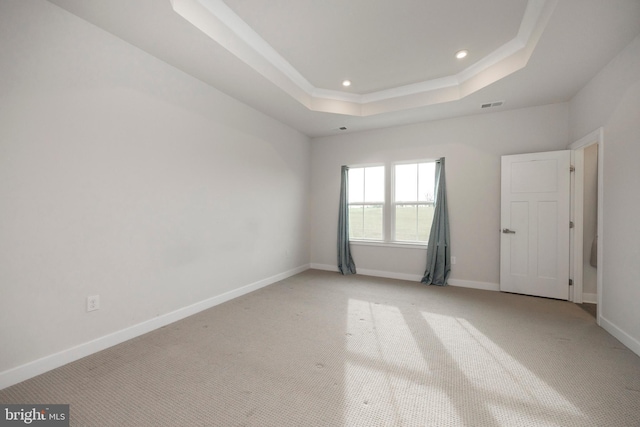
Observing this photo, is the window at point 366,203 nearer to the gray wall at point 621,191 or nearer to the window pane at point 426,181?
the window pane at point 426,181

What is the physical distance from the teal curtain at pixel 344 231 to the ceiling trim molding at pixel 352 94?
1361 millimetres

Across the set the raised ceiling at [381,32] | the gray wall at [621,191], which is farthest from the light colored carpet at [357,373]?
the raised ceiling at [381,32]

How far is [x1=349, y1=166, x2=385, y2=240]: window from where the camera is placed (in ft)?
16.3

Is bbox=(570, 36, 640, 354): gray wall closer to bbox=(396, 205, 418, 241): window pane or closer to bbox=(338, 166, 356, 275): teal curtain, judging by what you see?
bbox=(396, 205, 418, 241): window pane

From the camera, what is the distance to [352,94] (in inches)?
159

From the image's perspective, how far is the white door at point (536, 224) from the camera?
353 centimetres

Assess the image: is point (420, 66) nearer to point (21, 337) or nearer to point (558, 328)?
point (558, 328)

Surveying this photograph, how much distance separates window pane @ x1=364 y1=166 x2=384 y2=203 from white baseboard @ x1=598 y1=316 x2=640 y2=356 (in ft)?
10.3

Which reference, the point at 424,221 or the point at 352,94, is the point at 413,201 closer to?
the point at 424,221

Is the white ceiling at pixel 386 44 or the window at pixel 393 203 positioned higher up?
the white ceiling at pixel 386 44

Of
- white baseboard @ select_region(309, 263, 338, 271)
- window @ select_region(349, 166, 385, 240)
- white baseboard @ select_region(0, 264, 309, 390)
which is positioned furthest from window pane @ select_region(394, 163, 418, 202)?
white baseboard @ select_region(0, 264, 309, 390)

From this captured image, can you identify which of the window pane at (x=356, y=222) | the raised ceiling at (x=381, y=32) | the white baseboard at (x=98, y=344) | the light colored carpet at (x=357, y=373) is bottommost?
the light colored carpet at (x=357, y=373)

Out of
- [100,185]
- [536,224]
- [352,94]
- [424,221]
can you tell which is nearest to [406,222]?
[424,221]

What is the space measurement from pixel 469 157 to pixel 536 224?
1324 millimetres
